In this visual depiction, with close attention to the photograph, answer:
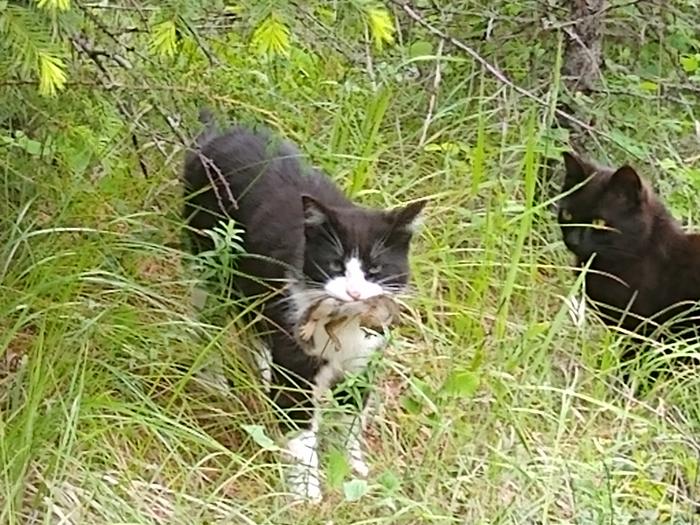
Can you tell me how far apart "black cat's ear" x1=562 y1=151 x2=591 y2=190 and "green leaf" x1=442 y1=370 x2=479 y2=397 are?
105 centimetres

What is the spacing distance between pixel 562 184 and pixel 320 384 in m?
1.38

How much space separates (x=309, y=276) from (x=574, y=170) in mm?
1105

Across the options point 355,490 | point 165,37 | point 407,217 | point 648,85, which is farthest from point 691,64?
point 165,37

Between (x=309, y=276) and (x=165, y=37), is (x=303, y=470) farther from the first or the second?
(x=165, y=37)

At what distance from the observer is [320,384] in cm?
312

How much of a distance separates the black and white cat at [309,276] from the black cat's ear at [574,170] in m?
0.78

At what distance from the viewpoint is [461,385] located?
2.93 m

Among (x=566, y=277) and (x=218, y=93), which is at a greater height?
(x=218, y=93)

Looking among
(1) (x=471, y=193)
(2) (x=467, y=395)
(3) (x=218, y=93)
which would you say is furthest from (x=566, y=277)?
(3) (x=218, y=93)

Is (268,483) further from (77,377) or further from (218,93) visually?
(218,93)

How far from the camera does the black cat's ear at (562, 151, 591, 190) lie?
379 cm

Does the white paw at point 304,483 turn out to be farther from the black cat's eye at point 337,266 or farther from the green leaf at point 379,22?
the green leaf at point 379,22

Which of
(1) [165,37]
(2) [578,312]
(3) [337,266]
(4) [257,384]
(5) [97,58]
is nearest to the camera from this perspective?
(1) [165,37]

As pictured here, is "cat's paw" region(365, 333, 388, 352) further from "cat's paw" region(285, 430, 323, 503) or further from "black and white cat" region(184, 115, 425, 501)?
"cat's paw" region(285, 430, 323, 503)
